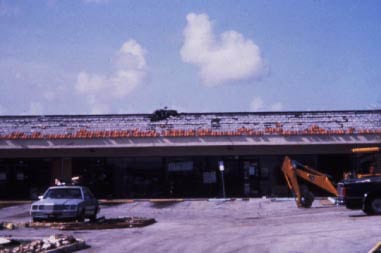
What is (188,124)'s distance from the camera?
3581cm

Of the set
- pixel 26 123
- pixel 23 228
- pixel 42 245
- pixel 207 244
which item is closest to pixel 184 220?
pixel 23 228

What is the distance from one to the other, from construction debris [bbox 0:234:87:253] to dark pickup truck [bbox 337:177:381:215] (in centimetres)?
1090

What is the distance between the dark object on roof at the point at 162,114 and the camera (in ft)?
122

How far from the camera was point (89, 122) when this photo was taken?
120 ft

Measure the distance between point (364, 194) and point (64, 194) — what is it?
10832 millimetres

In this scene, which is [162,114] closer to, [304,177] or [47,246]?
[304,177]

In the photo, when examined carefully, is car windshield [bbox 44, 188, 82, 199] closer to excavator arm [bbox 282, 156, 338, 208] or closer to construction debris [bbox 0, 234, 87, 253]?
construction debris [bbox 0, 234, 87, 253]

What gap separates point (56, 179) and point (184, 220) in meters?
12.0

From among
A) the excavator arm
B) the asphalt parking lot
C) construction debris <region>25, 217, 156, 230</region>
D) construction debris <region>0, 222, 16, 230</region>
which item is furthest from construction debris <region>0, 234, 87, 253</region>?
the excavator arm

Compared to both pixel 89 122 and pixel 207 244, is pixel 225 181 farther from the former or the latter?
pixel 207 244

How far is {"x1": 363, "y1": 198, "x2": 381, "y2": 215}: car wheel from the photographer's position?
2339cm

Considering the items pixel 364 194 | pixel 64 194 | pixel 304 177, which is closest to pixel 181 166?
pixel 304 177

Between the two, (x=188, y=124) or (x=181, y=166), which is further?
(x=188, y=124)

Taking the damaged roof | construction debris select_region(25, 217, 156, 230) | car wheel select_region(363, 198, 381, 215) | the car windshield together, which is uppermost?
the damaged roof
